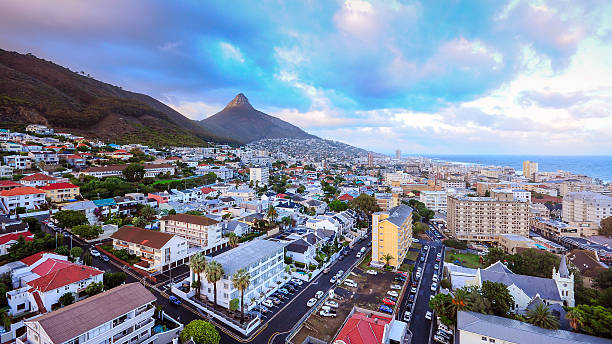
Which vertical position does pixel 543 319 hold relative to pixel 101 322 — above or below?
below

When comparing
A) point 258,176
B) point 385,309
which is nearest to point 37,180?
point 258,176

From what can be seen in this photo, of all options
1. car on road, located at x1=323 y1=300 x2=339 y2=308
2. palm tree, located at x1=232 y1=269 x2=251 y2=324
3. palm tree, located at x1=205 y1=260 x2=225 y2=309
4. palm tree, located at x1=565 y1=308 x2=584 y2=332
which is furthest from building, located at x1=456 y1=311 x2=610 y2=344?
palm tree, located at x1=205 y1=260 x2=225 y2=309

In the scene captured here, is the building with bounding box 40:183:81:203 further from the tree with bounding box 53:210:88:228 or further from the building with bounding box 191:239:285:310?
the building with bounding box 191:239:285:310

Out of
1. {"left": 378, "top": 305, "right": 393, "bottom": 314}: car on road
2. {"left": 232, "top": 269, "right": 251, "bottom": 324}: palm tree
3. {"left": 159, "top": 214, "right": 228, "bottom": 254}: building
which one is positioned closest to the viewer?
{"left": 232, "top": 269, "right": 251, "bottom": 324}: palm tree

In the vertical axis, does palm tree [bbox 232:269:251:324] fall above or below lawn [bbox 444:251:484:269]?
above

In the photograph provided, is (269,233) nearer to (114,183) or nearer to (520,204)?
(114,183)

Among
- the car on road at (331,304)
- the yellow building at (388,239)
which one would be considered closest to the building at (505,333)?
the car on road at (331,304)

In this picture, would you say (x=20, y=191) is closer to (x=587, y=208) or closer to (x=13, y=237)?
(x=13, y=237)
